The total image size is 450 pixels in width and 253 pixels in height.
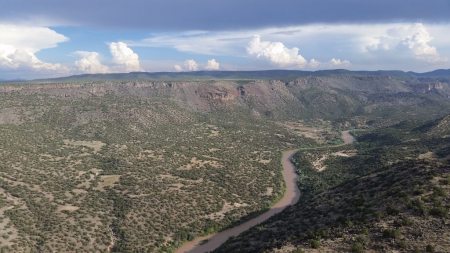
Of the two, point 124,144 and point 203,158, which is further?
point 124,144

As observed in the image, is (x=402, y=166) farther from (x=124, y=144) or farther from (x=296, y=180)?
(x=124, y=144)

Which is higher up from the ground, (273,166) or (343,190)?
(343,190)

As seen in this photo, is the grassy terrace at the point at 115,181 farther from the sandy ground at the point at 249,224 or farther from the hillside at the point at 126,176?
the sandy ground at the point at 249,224

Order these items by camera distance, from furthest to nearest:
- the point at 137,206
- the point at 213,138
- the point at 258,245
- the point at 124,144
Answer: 1. the point at 213,138
2. the point at 124,144
3. the point at 137,206
4. the point at 258,245

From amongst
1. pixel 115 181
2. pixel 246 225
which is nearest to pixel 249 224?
pixel 246 225

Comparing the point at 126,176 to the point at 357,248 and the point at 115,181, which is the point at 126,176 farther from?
the point at 357,248

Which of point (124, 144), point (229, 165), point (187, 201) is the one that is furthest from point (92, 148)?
point (187, 201)

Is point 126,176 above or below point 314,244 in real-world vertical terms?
below

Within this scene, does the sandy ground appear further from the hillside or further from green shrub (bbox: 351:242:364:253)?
green shrub (bbox: 351:242:364:253)

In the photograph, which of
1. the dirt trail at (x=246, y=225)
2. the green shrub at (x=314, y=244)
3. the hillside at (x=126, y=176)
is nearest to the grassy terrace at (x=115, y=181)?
the hillside at (x=126, y=176)
